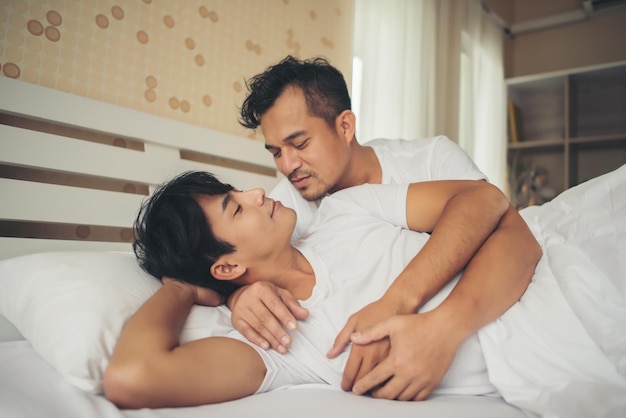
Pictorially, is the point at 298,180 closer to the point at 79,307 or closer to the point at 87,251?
the point at 87,251

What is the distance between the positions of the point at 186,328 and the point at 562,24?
162 inches

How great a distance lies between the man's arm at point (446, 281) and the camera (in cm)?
88

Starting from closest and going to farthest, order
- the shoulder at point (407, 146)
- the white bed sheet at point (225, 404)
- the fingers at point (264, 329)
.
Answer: the white bed sheet at point (225, 404) < the fingers at point (264, 329) < the shoulder at point (407, 146)

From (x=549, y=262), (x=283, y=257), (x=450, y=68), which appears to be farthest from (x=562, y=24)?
(x=283, y=257)

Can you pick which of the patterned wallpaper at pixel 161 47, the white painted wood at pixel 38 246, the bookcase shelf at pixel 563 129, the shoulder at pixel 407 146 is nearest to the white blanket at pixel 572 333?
the shoulder at pixel 407 146

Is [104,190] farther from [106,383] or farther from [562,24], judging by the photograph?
[562,24]

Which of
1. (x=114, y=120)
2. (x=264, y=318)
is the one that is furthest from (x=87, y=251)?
(x=264, y=318)

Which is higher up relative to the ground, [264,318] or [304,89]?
[304,89]

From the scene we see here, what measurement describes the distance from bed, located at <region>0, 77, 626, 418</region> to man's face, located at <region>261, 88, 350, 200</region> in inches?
12.0

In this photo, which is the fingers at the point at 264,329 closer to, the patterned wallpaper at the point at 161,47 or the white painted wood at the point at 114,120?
the white painted wood at the point at 114,120

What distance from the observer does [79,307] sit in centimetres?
88

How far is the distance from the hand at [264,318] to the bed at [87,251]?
66 millimetres

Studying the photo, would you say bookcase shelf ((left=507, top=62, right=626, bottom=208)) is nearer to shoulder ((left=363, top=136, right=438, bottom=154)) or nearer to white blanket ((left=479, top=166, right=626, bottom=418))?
shoulder ((left=363, top=136, right=438, bottom=154))

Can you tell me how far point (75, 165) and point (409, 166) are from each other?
3.31 ft
